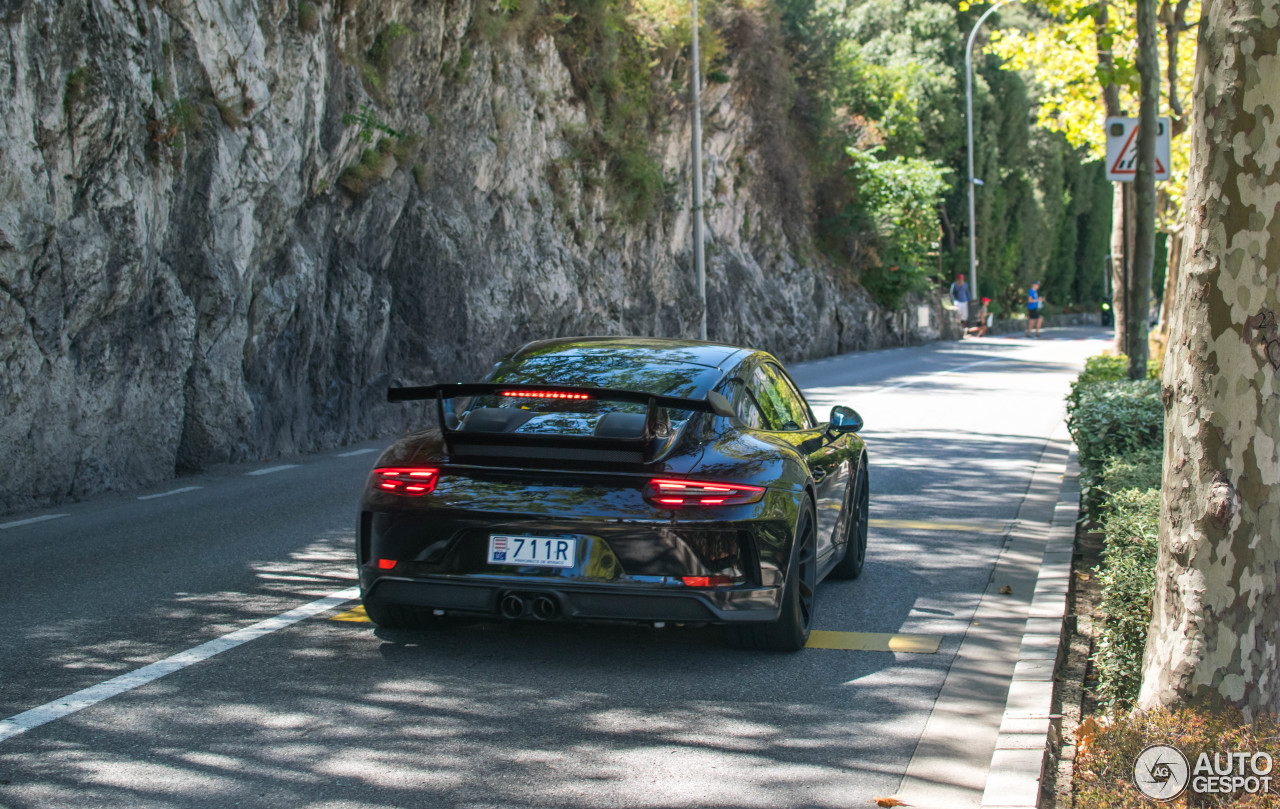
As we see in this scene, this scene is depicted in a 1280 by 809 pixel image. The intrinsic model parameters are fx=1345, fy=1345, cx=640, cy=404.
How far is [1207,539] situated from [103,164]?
1066 cm

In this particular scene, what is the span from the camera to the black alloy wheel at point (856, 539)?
25.5ft

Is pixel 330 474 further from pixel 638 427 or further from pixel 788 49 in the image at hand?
pixel 788 49

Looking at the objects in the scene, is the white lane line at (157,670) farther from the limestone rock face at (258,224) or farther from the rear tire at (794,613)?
the limestone rock face at (258,224)

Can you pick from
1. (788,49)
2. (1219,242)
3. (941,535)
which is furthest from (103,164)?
(788,49)

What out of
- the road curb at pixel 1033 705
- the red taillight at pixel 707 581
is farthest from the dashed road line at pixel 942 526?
the red taillight at pixel 707 581

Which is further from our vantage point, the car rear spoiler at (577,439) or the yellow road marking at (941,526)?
the yellow road marking at (941,526)

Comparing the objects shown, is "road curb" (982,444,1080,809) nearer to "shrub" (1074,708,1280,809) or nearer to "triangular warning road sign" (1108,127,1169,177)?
"shrub" (1074,708,1280,809)

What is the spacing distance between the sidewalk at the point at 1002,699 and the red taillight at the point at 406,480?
228 cm

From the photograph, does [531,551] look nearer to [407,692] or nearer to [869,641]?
[407,692]

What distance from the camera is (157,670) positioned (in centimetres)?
571

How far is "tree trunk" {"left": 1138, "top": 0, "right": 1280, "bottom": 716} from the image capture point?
3957 millimetres

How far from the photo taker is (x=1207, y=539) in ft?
13.3

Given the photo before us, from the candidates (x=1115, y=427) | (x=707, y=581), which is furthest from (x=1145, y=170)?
(x=707, y=581)

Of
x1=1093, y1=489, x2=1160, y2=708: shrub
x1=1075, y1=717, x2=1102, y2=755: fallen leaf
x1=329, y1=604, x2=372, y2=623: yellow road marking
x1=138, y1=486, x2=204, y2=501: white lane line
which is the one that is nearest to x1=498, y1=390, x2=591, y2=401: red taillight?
x1=329, y1=604, x2=372, y2=623: yellow road marking
